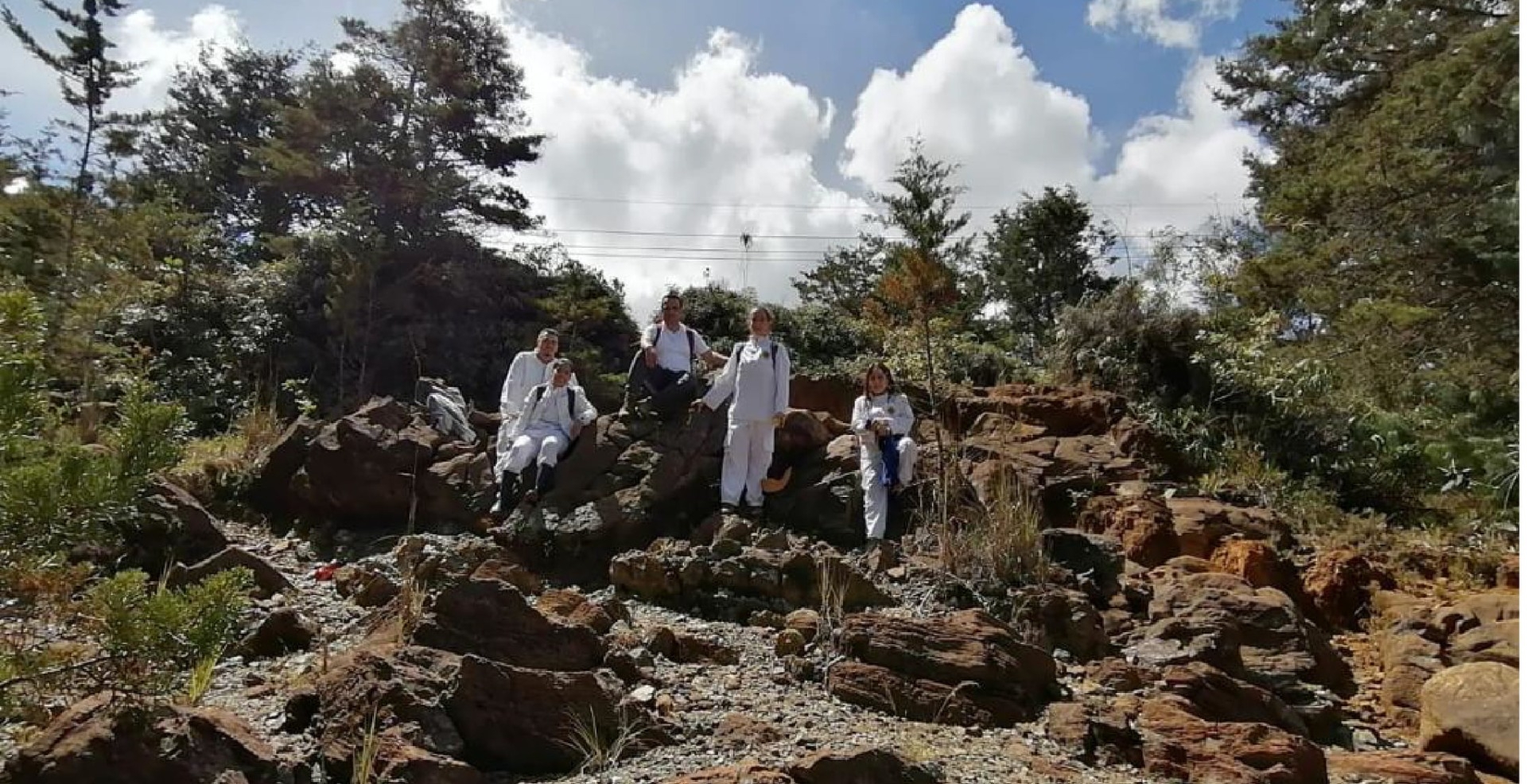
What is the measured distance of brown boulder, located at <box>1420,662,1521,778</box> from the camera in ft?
14.9

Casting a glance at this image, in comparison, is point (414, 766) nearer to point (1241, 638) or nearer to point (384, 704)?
point (384, 704)

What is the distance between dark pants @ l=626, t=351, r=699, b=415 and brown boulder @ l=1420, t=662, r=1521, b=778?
19.2 feet

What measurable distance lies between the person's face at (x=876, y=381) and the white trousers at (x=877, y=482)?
0.51 m

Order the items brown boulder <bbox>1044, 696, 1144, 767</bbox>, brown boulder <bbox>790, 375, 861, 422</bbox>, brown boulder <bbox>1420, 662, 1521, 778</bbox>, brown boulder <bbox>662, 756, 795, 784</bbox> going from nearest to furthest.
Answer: brown boulder <bbox>662, 756, 795, 784</bbox>, brown boulder <bbox>1044, 696, 1144, 767</bbox>, brown boulder <bbox>1420, 662, 1521, 778</bbox>, brown boulder <bbox>790, 375, 861, 422</bbox>

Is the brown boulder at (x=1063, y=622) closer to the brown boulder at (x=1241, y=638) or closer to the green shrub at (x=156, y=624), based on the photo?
the brown boulder at (x=1241, y=638)

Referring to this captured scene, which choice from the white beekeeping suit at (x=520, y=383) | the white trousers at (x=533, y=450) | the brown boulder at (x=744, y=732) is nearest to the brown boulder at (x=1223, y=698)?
the brown boulder at (x=744, y=732)

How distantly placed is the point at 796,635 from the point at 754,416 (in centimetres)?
290

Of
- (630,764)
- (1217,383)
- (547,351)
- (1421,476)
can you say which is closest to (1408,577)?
(1421,476)

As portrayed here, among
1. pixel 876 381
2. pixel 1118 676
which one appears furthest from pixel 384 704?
pixel 876 381

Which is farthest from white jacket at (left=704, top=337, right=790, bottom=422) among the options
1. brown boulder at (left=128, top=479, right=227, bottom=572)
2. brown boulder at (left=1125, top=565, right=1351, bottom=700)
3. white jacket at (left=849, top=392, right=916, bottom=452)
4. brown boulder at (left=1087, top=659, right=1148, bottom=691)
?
brown boulder at (left=128, top=479, right=227, bottom=572)

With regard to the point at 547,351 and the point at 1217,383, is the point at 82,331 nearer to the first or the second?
the point at 547,351

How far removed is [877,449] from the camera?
24.2 feet

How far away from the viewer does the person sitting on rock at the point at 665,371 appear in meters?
8.55

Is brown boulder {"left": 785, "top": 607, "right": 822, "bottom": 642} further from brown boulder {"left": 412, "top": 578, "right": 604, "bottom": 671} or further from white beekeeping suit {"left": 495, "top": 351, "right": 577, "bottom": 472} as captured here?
white beekeeping suit {"left": 495, "top": 351, "right": 577, "bottom": 472}
